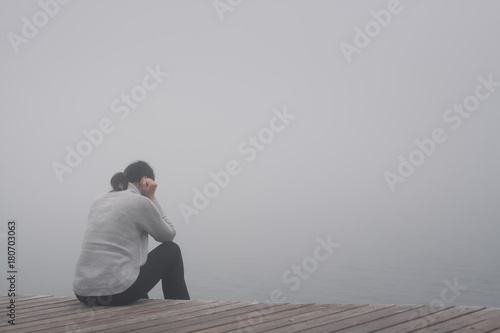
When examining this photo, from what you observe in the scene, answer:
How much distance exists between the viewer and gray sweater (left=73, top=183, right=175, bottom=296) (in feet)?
11.2

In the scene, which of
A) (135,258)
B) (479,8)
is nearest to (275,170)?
(479,8)

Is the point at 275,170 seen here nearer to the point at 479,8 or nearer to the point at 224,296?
the point at 479,8

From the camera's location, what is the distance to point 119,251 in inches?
136

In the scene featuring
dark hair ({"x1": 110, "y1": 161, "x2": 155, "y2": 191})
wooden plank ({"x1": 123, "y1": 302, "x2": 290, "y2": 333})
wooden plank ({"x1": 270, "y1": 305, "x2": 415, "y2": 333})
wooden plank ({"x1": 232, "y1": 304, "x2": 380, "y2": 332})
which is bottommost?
wooden plank ({"x1": 270, "y1": 305, "x2": 415, "y2": 333})

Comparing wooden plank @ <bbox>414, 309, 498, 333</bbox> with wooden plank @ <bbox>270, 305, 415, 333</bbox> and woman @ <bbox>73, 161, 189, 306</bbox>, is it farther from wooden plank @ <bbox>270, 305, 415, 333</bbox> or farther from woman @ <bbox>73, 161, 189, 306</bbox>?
woman @ <bbox>73, 161, 189, 306</bbox>

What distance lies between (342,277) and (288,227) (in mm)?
9622

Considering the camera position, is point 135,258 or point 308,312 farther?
point 135,258

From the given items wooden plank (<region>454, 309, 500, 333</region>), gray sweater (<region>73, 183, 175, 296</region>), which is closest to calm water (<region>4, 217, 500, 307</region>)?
gray sweater (<region>73, 183, 175, 296</region>)

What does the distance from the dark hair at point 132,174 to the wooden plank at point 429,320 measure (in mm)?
1768

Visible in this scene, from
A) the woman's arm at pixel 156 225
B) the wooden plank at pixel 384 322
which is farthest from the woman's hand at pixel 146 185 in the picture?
the wooden plank at pixel 384 322

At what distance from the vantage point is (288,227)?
19.8 metres

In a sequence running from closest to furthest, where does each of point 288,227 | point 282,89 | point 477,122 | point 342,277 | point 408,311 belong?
point 408,311 < point 342,277 < point 288,227 < point 477,122 < point 282,89

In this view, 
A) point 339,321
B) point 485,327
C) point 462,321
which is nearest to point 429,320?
point 462,321

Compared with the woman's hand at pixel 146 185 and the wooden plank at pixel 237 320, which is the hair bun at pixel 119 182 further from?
the wooden plank at pixel 237 320
